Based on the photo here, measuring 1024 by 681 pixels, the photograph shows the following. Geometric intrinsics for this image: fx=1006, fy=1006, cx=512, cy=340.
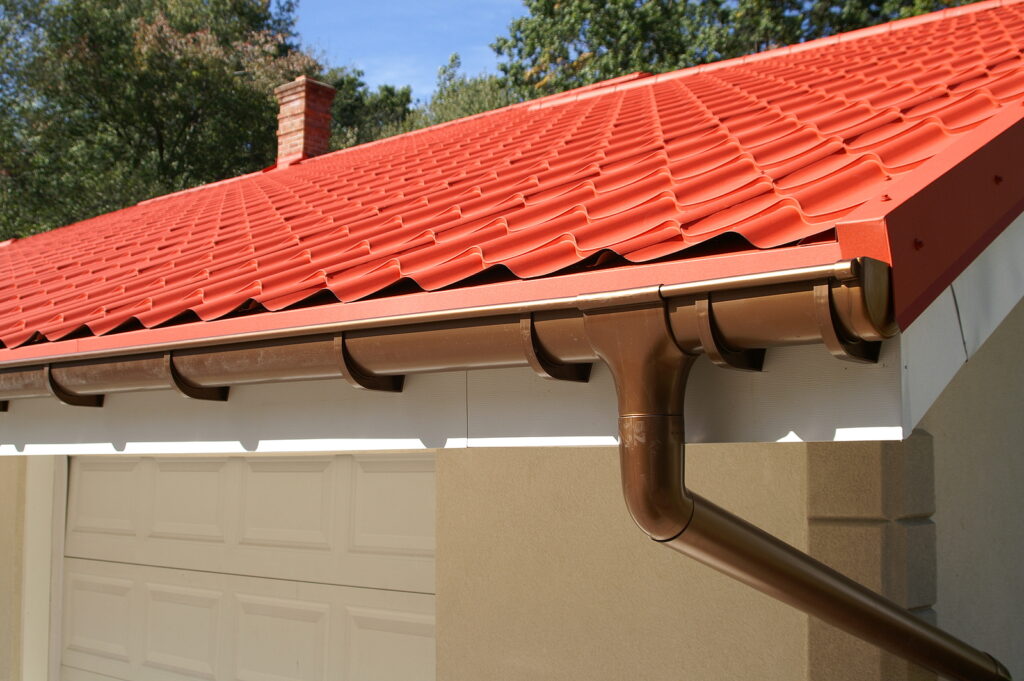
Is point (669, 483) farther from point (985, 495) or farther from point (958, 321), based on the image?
point (985, 495)

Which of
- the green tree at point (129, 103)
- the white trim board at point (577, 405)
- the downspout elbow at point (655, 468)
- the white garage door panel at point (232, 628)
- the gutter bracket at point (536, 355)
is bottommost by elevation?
the white garage door panel at point (232, 628)

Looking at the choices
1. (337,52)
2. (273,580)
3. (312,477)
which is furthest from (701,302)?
(337,52)

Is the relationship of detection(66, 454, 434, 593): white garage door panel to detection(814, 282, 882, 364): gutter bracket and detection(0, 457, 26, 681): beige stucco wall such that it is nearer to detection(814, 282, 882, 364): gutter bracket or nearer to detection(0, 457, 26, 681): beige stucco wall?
detection(0, 457, 26, 681): beige stucco wall

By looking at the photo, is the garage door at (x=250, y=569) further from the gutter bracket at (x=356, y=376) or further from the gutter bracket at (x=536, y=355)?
the gutter bracket at (x=536, y=355)

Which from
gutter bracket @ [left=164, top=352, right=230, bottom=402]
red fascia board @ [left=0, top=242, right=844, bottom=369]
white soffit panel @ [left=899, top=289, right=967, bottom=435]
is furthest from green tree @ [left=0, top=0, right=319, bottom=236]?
white soffit panel @ [left=899, top=289, right=967, bottom=435]

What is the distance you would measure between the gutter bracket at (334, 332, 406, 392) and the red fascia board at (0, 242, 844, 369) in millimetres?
68

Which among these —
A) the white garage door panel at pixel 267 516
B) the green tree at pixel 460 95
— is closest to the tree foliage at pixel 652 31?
the green tree at pixel 460 95

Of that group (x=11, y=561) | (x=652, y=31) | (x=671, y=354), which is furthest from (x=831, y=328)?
(x=652, y=31)

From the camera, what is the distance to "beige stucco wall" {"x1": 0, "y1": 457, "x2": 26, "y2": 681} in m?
6.36

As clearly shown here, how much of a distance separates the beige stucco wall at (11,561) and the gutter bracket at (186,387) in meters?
3.83

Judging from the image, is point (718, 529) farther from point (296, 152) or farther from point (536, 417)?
point (296, 152)

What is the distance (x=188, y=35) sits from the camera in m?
26.2

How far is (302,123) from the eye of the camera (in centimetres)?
1090

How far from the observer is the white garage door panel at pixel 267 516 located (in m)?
5.05
